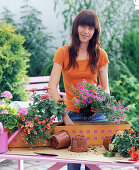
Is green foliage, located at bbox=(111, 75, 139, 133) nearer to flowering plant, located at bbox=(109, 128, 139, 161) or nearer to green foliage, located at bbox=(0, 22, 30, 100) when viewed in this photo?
green foliage, located at bbox=(0, 22, 30, 100)

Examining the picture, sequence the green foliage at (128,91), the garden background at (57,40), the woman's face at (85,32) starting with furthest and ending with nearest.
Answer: the green foliage at (128,91)
the garden background at (57,40)
the woman's face at (85,32)

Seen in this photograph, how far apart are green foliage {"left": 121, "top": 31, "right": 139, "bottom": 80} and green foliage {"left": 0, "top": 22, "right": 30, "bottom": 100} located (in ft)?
6.02

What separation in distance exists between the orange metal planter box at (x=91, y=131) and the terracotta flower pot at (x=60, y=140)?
0.06 metres

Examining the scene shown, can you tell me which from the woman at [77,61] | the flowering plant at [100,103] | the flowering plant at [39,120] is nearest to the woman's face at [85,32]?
the woman at [77,61]

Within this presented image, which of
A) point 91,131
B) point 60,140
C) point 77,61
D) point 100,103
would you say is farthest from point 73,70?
point 60,140

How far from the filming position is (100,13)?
5160 millimetres

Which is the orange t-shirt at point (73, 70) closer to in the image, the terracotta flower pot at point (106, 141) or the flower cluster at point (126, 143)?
the terracotta flower pot at point (106, 141)

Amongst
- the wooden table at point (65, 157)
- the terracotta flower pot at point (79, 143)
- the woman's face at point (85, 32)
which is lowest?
the wooden table at point (65, 157)

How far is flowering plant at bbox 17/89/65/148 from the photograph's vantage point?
195 cm

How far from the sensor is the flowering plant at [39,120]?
1.95 meters

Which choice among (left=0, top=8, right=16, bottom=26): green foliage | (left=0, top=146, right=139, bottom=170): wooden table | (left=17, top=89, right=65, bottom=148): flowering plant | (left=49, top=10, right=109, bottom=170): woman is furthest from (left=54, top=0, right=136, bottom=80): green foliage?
(left=0, top=146, right=139, bottom=170): wooden table

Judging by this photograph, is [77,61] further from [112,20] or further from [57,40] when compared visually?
[57,40]

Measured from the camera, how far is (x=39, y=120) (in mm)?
1970

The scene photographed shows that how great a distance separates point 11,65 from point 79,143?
2.39 metres
